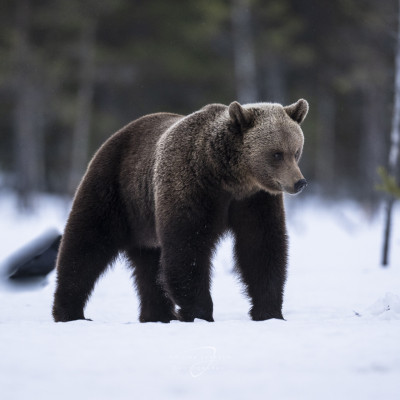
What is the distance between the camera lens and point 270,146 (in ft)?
15.4

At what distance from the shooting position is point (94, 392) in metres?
2.96

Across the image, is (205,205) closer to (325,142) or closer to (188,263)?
(188,263)

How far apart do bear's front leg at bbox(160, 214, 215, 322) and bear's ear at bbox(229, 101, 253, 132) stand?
2.32 ft

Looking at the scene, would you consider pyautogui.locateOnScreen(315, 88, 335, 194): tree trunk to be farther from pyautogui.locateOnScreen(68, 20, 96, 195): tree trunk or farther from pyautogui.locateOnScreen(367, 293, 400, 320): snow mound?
pyautogui.locateOnScreen(367, 293, 400, 320): snow mound

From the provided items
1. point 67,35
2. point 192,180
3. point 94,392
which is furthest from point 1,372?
point 67,35

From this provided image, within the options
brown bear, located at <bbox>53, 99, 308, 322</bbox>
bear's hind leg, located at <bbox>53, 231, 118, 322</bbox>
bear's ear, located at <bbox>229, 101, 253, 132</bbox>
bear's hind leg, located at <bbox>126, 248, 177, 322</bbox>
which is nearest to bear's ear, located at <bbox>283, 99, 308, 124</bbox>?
brown bear, located at <bbox>53, 99, 308, 322</bbox>

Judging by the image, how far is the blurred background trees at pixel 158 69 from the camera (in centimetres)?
1769

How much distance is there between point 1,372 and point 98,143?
18.2 meters

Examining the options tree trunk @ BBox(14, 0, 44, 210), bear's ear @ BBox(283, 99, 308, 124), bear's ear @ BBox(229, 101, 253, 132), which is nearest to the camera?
bear's ear @ BBox(229, 101, 253, 132)

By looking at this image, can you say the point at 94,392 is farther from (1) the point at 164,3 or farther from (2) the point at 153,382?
(1) the point at 164,3

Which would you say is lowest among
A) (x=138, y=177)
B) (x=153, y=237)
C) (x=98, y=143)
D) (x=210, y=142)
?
(x=98, y=143)

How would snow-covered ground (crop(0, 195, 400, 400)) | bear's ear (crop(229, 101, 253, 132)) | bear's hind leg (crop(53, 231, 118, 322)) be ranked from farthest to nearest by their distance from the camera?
bear's hind leg (crop(53, 231, 118, 322)) → bear's ear (crop(229, 101, 253, 132)) → snow-covered ground (crop(0, 195, 400, 400))

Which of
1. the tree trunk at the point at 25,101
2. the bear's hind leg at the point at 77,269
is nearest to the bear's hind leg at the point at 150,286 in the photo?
the bear's hind leg at the point at 77,269

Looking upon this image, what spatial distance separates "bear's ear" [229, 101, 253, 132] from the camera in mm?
4730
